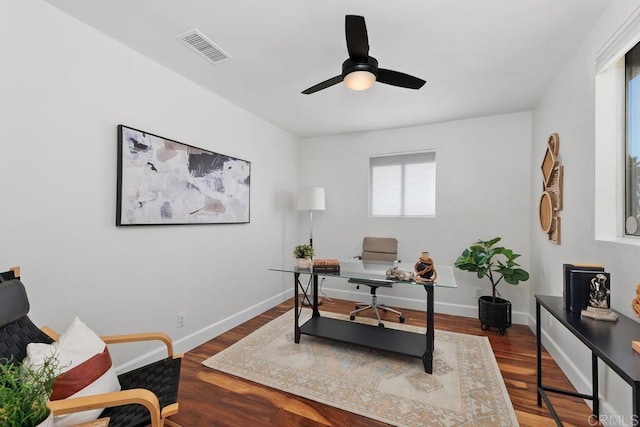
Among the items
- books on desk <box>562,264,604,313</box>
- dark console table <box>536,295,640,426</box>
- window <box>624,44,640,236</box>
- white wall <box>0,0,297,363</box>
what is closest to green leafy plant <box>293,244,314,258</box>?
white wall <box>0,0,297,363</box>

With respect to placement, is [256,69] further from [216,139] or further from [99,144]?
[99,144]

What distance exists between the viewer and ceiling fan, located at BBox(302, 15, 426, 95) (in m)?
1.59

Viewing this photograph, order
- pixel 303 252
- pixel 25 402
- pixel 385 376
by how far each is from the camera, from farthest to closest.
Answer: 1. pixel 303 252
2. pixel 385 376
3. pixel 25 402

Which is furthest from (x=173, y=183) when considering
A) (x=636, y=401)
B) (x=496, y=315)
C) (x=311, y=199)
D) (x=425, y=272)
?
(x=496, y=315)

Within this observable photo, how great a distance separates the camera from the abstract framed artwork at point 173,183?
7.19 ft

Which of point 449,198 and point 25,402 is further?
point 449,198

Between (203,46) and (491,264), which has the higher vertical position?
(203,46)

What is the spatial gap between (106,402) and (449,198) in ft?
12.8

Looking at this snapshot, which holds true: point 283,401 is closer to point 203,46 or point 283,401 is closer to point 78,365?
point 78,365

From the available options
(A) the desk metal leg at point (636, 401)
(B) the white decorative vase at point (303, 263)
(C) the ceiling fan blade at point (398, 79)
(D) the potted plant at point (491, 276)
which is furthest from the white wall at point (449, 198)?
(A) the desk metal leg at point (636, 401)

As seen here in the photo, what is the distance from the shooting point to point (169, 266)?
256cm

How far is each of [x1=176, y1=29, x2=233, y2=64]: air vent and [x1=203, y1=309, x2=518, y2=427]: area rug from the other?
2.65 meters

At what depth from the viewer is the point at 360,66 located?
1.81 meters

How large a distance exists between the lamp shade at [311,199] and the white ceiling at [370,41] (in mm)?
1287
